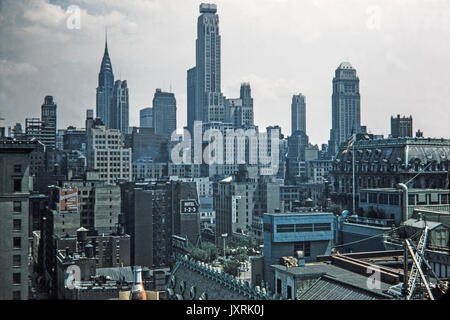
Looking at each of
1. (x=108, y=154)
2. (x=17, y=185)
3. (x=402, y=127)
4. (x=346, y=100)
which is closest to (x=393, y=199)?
(x=346, y=100)

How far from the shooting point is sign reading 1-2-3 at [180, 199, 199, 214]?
43.9 meters

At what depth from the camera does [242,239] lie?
41000 millimetres

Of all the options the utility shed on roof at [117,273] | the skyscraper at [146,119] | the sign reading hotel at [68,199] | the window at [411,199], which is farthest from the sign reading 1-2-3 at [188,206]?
the window at [411,199]

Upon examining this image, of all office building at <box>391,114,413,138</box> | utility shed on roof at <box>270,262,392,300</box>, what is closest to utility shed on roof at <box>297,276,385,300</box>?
utility shed on roof at <box>270,262,392,300</box>

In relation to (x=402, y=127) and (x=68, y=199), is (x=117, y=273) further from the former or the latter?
(x=402, y=127)

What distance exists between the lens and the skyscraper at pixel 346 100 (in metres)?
25.4

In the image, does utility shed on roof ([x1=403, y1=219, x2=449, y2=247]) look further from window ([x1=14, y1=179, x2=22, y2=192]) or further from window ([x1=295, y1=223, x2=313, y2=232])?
window ([x1=14, y1=179, x2=22, y2=192])

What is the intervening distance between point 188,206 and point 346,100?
54.7 ft

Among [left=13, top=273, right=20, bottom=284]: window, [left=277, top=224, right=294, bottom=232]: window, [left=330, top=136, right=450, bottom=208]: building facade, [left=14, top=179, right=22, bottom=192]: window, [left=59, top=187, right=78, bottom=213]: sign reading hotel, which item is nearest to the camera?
[left=13, top=273, right=20, bottom=284]: window

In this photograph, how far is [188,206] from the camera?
44.2 m

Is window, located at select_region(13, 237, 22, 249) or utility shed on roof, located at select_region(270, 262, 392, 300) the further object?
window, located at select_region(13, 237, 22, 249)

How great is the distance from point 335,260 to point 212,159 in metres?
45.7

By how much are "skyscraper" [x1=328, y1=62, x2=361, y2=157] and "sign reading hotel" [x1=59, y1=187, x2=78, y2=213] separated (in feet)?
57.8

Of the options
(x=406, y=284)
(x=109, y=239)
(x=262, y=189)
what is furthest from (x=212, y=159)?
(x=406, y=284)
